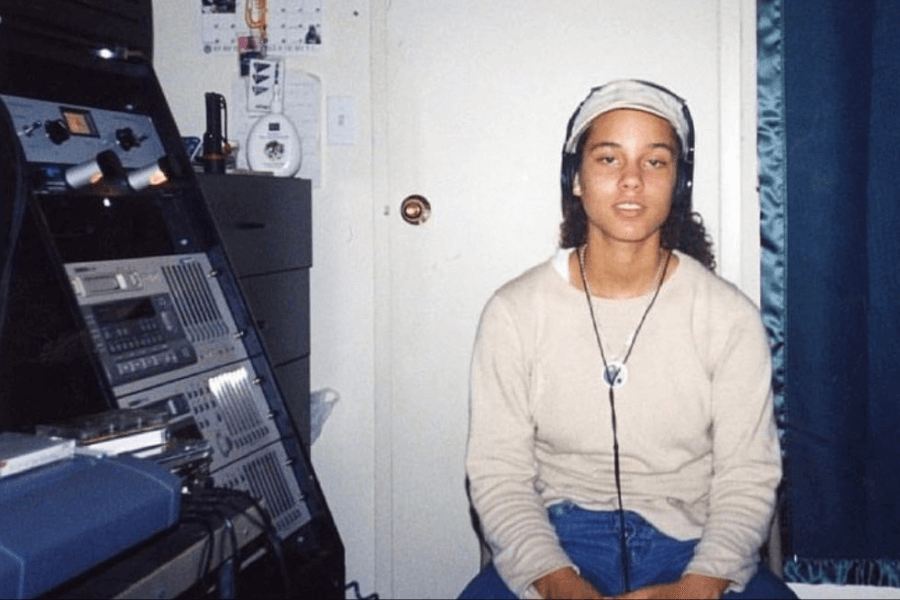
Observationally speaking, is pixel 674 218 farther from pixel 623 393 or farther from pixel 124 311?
pixel 124 311

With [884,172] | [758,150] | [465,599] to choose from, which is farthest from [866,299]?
[465,599]

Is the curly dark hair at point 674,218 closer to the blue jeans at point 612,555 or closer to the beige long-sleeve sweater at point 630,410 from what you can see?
the beige long-sleeve sweater at point 630,410

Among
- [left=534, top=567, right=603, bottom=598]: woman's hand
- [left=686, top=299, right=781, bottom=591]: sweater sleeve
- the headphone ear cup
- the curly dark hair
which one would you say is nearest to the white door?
the curly dark hair

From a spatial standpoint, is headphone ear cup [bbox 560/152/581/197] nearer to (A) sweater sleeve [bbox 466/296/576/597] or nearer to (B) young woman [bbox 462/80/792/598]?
(B) young woman [bbox 462/80/792/598]

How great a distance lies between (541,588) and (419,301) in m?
1.08

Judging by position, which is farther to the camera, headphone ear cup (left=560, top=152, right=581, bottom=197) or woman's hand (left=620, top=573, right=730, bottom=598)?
headphone ear cup (left=560, top=152, right=581, bottom=197)

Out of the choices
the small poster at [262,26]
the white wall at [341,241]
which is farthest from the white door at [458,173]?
the small poster at [262,26]

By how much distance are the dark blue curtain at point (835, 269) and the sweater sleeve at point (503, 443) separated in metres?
0.86

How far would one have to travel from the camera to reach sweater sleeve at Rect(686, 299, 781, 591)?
1227mm

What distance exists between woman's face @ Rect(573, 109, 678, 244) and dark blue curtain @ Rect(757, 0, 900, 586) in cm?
67

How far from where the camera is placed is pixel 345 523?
2.27 m

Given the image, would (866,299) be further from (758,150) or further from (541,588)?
(541,588)

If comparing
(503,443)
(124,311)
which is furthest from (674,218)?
(124,311)

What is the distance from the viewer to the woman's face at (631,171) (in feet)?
4.47
